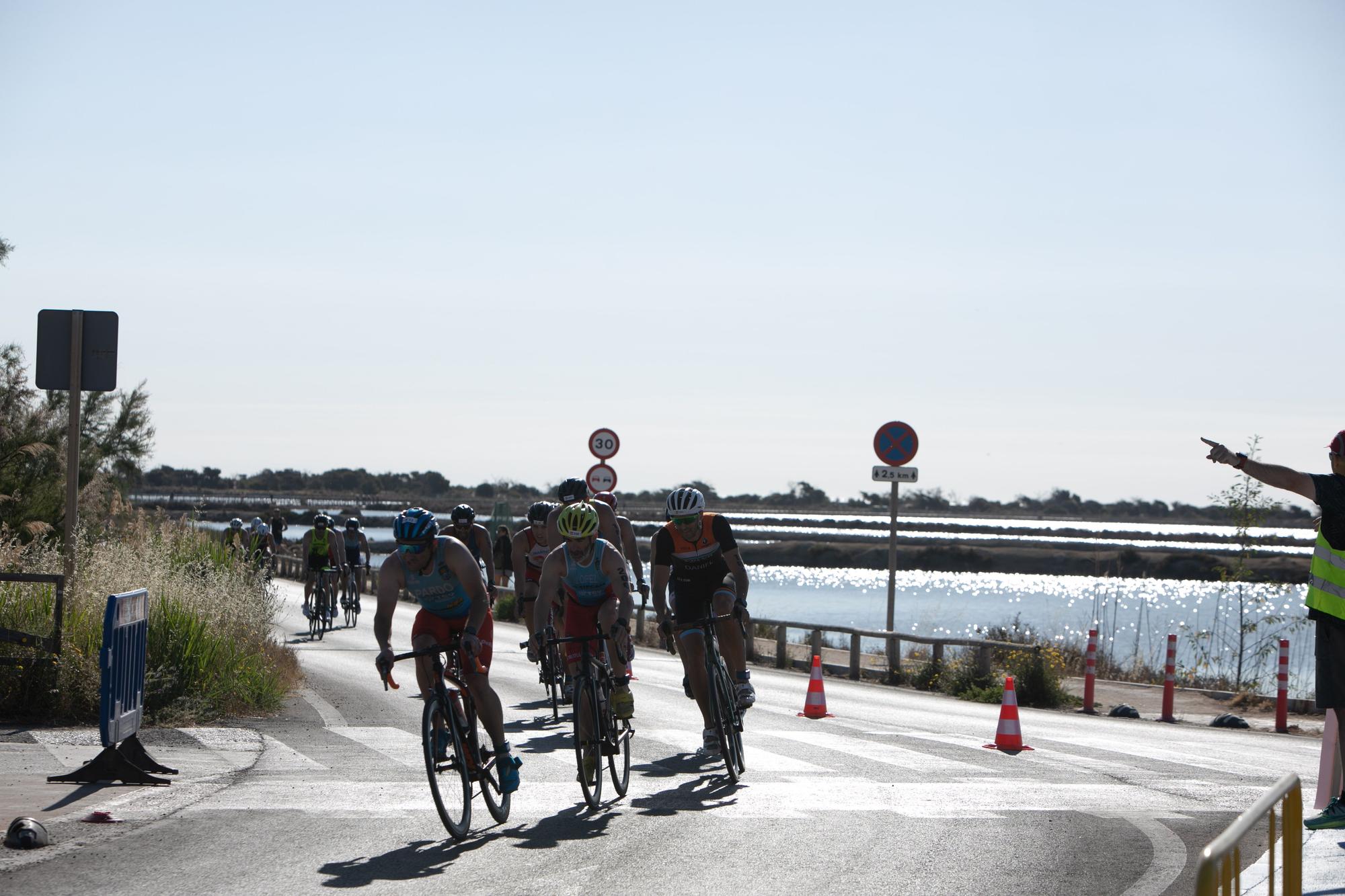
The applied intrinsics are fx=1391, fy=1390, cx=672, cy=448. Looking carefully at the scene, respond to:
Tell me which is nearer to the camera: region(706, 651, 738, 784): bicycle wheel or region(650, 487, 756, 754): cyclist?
region(706, 651, 738, 784): bicycle wheel

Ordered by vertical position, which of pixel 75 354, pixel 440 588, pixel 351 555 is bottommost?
pixel 351 555

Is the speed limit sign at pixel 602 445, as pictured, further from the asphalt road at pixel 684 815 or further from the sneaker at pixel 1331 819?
the sneaker at pixel 1331 819

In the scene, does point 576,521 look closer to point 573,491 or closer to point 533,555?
point 573,491

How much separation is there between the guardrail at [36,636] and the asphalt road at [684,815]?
97 cm

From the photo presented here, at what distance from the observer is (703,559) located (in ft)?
35.8

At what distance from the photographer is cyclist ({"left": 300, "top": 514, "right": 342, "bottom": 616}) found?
2444 cm

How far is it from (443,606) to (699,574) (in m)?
3.05

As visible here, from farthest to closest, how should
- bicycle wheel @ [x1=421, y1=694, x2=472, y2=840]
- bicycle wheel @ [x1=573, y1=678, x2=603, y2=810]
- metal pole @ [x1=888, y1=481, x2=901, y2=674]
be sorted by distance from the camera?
metal pole @ [x1=888, y1=481, x2=901, y2=674]
bicycle wheel @ [x1=573, y1=678, x2=603, y2=810]
bicycle wheel @ [x1=421, y1=694, x2=472, y2=840]

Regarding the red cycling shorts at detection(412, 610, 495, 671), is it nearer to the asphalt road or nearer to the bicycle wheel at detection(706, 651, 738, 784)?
the asphalt road

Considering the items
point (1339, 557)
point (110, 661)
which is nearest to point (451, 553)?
point (110, 661)

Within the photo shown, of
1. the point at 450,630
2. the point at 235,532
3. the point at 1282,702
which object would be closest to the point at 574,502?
the point at 450,630

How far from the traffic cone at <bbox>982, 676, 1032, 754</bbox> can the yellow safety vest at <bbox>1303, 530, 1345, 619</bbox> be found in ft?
16.5

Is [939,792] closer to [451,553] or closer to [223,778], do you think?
[451,553]

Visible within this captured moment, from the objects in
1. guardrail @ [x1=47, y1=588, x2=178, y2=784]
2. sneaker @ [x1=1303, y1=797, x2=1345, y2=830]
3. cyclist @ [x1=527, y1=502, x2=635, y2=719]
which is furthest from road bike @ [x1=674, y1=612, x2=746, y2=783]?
sneaker @ [x1=1303, y1=797, x2=1345, y2=830]
